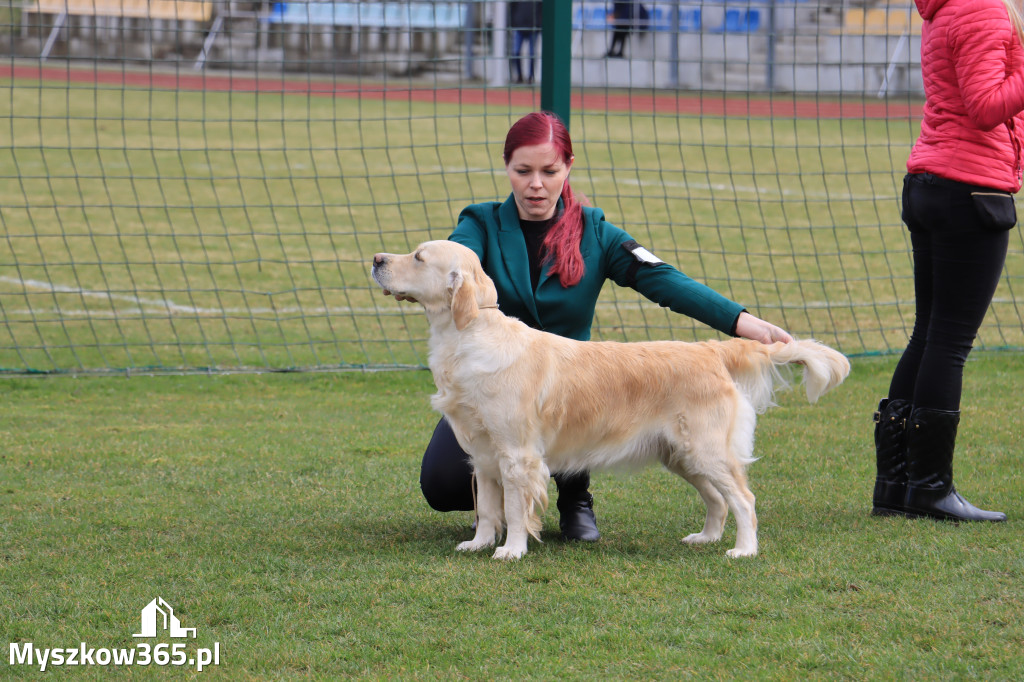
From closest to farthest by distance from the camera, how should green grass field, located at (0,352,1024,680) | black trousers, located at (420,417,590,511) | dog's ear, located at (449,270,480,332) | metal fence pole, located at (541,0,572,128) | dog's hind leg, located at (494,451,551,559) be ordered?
green grass field, located at (0,352,1024,680) < dog's ear, located at (449,270,480,332) < dog's hind leg, located at (494,451,551,559) < black trousers, located at (420,417,590,511) < metal fence pole, located at (541,0,572,128)

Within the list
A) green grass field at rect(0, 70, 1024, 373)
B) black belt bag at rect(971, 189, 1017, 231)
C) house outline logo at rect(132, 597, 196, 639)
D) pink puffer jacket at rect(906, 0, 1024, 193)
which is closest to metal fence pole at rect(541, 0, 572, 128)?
green grass field at rect(0, 70, 1024, 373)

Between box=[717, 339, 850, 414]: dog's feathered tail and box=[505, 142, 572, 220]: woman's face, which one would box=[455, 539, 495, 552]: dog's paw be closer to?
box=[717, 339, 850, 414]: dog's feathered tail

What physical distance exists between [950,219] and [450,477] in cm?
198

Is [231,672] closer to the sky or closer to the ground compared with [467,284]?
closer to the ground

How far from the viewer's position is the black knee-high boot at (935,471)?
4293 mm

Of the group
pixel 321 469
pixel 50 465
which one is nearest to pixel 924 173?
pixel 321 469

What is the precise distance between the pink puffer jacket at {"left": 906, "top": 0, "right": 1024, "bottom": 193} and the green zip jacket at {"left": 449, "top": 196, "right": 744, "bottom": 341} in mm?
951

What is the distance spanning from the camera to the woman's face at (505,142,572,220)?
4059 millimetres

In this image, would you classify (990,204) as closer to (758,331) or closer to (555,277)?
(758,331)

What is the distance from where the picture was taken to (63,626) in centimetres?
328

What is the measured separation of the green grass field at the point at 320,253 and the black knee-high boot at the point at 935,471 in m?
3.14

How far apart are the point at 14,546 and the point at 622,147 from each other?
1661 centimetres

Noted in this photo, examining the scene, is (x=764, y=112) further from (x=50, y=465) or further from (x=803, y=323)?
(x=50, y=465)

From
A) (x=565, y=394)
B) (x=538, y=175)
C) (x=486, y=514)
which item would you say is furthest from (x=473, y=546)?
(x=538, y=175)
